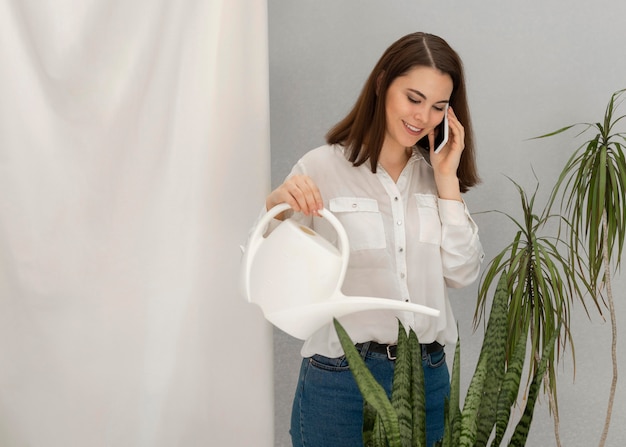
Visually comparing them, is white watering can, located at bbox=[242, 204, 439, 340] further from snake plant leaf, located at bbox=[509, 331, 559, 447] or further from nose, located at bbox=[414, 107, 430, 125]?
nose, located at bbox=[414, 107, 430, 125]

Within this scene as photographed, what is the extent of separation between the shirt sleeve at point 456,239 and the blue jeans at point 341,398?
0.67 ft

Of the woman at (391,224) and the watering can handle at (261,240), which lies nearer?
the watering can handle at (261,240)

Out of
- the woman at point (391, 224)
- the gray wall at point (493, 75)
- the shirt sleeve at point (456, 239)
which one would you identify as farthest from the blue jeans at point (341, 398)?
the gray wall at point (493, 75)

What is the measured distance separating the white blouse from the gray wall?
74 cm

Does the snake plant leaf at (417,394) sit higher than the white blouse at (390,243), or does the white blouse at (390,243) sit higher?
the white blouse at (390,243)

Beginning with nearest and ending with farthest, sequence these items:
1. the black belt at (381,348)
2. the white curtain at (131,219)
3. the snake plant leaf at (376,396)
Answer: the snake plant leaf at (376,396) → the black belt at (381,348) → the white curtain at (131,219)

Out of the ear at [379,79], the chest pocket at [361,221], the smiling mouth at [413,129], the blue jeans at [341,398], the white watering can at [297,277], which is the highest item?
the ear at [379,79]

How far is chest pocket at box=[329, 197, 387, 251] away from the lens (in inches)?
65.7

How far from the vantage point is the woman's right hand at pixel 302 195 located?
1.39 meters

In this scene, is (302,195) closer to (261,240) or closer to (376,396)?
(261,240)

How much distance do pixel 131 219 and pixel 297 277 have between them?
88 centimetres

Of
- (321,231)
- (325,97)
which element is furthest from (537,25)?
(321,231)

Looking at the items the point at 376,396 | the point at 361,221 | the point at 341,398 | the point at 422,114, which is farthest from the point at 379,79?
the point at 376,396

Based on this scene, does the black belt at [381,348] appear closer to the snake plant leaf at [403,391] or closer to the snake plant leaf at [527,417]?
the snake plant leaf at [403,391]
